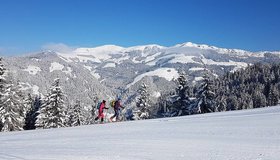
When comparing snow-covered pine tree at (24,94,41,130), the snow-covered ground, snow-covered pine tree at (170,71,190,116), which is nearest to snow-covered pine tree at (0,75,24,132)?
snow-covered pine tree at (24,94,41,130)

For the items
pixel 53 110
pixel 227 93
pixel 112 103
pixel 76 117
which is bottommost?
pixel 76 117

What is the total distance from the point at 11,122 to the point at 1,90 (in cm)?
397

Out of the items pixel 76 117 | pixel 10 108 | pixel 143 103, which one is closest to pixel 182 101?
pixel 143 103

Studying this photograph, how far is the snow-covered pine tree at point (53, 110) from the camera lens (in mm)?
43031

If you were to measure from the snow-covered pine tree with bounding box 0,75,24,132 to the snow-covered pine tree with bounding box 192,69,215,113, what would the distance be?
849 inches

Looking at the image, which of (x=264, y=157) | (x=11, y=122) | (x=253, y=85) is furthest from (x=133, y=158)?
(x=253, y=85)

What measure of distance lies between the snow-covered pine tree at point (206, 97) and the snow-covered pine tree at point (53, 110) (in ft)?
54.4

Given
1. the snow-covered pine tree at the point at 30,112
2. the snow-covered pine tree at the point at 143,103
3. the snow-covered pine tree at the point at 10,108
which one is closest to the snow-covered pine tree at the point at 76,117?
the snow-covered pine tree at the point at 30,112

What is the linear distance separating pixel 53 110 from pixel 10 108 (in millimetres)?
5032

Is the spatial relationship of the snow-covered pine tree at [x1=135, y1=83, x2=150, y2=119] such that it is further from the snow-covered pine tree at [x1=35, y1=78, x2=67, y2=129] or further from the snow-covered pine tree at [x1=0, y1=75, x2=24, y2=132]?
the snow-covered pine tree at [x1=0, y1=75, x2=24, y2=132]

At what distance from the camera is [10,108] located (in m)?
41.0

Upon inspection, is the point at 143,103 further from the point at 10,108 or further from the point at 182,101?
the point at 10,108

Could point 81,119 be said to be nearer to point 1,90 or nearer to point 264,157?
Result: point 1,90

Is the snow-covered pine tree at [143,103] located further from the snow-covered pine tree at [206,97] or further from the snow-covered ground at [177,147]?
the snow-covered ground at [177,147]
